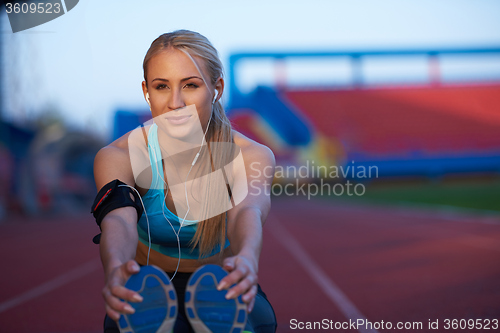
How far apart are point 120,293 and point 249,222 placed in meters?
0.50

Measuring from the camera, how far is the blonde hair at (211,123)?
1.69m

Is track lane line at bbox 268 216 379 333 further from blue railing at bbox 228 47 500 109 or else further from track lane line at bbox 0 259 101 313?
blue railing at bbox 228 47 500 109

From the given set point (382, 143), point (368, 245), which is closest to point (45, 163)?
point (368, 245)

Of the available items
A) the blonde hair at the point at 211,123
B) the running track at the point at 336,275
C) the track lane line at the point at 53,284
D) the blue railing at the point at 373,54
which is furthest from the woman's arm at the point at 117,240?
the blue railing at the point at 373,54

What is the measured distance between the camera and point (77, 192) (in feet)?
58.3

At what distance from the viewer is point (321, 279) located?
4891 millimetres

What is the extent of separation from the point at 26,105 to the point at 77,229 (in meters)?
11.6

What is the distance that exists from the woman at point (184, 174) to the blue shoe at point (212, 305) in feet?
0.68

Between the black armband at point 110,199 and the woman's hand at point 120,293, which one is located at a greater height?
the black armband at point 110,199

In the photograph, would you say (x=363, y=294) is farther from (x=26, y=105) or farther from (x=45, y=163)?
(x=26, y=105)

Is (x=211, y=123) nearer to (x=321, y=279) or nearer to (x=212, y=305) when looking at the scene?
(x=212, y=305)

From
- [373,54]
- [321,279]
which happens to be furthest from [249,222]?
[373,54]

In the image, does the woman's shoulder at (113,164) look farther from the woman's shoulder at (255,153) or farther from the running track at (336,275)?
the running track at (336,275)

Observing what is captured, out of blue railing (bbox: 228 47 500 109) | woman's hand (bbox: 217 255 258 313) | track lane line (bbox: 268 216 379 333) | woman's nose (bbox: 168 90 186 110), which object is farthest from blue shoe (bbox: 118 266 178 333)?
blue railing (bbox: 228 47 500 109)
